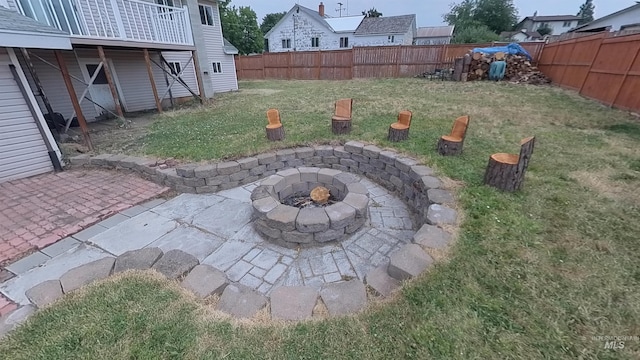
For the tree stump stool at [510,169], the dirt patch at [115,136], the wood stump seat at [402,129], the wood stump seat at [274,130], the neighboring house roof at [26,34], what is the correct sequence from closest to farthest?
1. the tree stump stool at [510,169]
2. the neighboring house roof at [26,34]
3. the wood stump seat at [402,129]
4. the wood stump seat at [274,130]
5. the dirt patch at [115,136]

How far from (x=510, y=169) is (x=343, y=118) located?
9.65ft

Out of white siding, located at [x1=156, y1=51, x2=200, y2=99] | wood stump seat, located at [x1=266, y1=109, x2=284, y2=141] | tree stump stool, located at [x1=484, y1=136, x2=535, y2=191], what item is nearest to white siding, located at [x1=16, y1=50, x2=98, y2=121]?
white siding, located at [x1=156, y1=51, x2=200, y2=99]

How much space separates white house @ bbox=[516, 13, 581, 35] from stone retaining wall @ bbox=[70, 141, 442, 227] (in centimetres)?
6263

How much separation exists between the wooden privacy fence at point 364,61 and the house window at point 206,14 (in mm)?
5771

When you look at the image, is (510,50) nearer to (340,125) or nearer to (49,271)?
(340,125)

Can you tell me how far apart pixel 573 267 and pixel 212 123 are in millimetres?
6875

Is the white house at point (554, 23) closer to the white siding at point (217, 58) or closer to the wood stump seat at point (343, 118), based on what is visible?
the white siding at point (217, 58)

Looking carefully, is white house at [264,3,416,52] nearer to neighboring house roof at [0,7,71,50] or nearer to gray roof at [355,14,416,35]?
gray roof at [355,14,416,35]

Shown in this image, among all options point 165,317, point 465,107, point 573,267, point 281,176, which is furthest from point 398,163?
point 465,107

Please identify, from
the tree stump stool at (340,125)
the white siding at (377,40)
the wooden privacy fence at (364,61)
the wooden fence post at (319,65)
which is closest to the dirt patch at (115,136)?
the tree stump stool at (340,125)

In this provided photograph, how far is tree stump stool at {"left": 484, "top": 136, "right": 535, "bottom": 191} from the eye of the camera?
112 inches

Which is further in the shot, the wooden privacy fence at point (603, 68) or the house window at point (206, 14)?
the house window at point (206, 14)

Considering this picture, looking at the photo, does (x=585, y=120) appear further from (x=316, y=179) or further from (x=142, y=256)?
(x=142, y=256)

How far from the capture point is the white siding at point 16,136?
13.1ft
